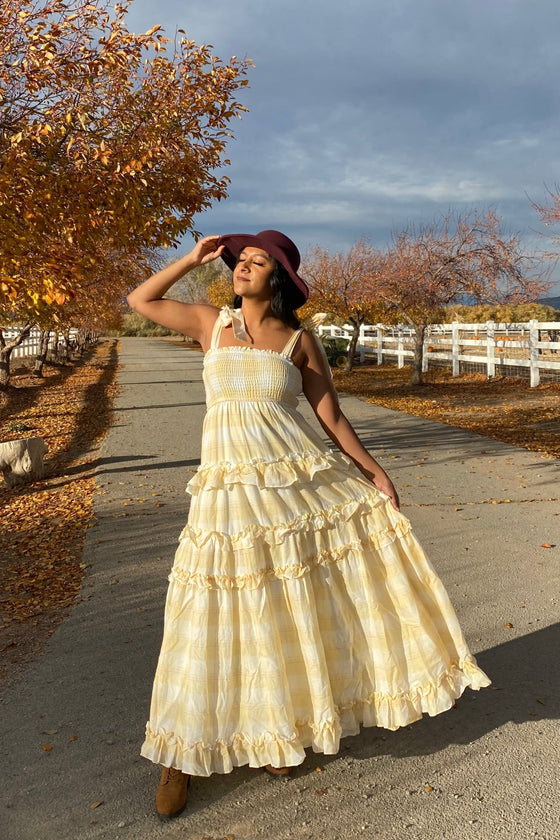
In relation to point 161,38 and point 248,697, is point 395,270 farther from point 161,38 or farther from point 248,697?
point 248,697

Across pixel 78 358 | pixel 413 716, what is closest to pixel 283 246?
pixel 413 716

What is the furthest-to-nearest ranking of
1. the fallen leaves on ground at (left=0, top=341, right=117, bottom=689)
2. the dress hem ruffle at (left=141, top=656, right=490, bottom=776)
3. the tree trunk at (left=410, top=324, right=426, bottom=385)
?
the tree trunk at (left=410, top=324, right=426, bottom=385), the fallen leaves on ground at (left=0, top=341, right=117, bottom=689), the dress hem ruffle at (left=141, top=656, right=490, bottom=776)

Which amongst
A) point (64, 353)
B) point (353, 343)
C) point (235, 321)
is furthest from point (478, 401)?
point (64, 353)

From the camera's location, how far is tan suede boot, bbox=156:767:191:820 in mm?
2367

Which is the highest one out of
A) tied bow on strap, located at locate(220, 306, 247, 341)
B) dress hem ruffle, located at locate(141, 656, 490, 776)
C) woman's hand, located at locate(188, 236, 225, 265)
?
woman's hand, located at locate(188, 236, 225, 265)

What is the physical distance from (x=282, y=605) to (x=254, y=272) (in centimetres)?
118

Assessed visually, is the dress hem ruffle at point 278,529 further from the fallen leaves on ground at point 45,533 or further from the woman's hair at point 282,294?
the fallen leaves on ground at point 45,533

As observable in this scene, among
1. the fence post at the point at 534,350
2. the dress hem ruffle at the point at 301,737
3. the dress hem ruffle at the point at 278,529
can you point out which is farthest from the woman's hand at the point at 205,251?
the fence post at the point at 534,350

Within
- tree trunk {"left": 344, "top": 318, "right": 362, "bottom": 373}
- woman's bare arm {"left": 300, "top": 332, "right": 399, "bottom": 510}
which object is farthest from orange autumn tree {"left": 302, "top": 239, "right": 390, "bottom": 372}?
woman's bare arm {"left": 300, "top": 332, "right": 399, "bottom": 510}

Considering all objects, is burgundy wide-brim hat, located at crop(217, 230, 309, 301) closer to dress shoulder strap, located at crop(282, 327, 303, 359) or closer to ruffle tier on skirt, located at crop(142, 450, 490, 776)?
dress shoulder strap, located at crop(282, 327, 303, 359)

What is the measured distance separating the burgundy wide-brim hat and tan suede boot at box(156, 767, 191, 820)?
1732 millimetres

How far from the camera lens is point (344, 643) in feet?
8.06

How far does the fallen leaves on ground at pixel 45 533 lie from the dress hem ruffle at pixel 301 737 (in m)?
1.49

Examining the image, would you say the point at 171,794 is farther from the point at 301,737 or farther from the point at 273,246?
the point at 273,246
